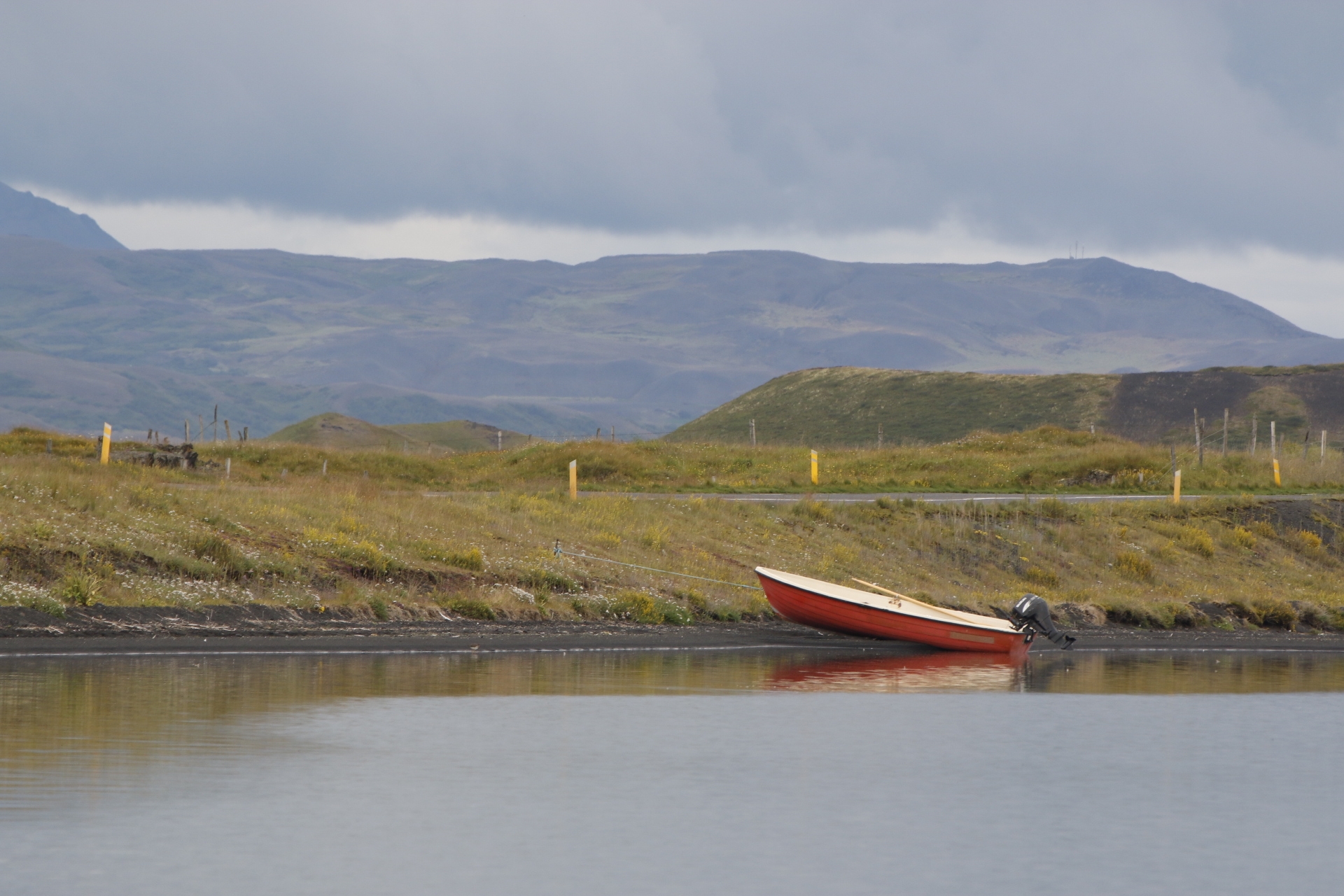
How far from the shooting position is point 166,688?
70.1 ft

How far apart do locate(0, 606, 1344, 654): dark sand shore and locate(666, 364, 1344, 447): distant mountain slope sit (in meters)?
94.2

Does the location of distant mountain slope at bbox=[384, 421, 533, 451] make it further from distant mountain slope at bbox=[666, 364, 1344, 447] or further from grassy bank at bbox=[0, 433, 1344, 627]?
grassy bank at bbox=[0, 433, 1344, 627]

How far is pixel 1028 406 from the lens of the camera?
146250 mm

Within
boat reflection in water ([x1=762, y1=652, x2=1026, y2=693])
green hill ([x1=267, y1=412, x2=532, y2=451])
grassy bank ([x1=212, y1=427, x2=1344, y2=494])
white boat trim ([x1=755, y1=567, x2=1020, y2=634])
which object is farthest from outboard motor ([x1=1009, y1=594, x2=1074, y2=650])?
green hill ([x1=267, y1=412, x2=532, y2=451])

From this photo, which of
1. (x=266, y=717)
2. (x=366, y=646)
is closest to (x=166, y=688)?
(x=266, y=717)

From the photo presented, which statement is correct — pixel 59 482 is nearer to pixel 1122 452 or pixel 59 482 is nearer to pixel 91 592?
pixel 91 592

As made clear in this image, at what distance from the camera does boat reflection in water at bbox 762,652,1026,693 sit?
25516 millimetres

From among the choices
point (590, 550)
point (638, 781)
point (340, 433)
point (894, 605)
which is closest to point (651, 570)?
point (590, 550)

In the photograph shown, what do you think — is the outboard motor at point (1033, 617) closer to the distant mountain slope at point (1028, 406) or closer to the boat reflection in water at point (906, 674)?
the boat reflection in water at point (906, 674)

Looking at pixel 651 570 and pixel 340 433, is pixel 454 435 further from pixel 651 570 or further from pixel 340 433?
pixel 651 570

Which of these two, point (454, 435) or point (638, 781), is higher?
point (454, 435)

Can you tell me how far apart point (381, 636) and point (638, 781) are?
1173cm

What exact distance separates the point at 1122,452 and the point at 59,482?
47.6 meters

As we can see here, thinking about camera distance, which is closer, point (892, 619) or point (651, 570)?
point (892, 619)
